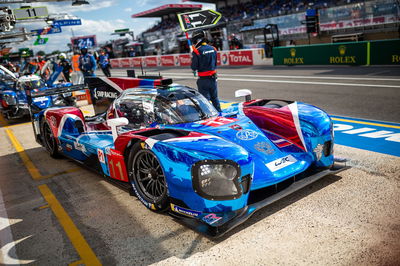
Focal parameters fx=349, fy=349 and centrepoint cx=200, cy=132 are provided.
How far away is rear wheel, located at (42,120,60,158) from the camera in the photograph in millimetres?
6477

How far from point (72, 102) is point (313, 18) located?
20980 mm

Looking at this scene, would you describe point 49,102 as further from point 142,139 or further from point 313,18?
point 313,18

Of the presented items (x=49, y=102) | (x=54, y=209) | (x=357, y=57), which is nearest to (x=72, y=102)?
(x=49, y=102)

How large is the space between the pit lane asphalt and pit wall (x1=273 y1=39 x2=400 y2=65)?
664 mm

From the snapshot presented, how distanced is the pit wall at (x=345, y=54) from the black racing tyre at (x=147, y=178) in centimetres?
1461

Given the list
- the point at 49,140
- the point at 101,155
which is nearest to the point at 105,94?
the point at 49,140

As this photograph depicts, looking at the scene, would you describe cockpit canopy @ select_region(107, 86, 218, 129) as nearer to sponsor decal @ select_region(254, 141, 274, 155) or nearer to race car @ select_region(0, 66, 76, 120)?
sponsor decal @ select_region(254, 141, 274, 155)

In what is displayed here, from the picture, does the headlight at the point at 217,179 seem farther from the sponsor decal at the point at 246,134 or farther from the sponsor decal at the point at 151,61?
the sponsor decal at the point at 151,61

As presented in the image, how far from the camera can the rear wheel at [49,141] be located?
648 centimetres

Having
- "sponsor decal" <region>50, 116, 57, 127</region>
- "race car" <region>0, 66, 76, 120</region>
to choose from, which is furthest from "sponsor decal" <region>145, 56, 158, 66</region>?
"sponsor decal" <region>50, 116, 57, 127</region>

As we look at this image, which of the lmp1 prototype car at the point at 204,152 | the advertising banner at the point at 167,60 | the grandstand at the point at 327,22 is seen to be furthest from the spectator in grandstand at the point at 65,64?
the grandstand at the point at 327,22

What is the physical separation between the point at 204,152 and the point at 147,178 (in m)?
0.95

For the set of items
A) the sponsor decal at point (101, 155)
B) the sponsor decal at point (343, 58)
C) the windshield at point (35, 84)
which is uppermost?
the windshield at point (35, 84)

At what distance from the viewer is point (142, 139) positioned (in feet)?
12.5
